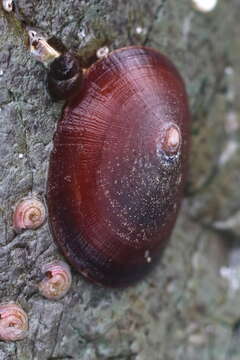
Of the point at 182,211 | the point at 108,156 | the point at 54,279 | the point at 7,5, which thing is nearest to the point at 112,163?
the point at 108,156

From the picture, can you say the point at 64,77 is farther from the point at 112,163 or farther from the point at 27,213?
the point at 27,213

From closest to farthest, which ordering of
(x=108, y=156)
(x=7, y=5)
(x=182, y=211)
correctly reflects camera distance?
1. (x=7, y=5)
2. (x=108, y=156)
3. (x=182, y=211)

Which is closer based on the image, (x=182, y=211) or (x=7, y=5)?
(x=7, y=5)

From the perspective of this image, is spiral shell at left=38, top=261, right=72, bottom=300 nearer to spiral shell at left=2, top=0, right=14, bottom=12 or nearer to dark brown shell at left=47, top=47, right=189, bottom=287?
dark brown shell at left=47, top=47, right=189, bottom=287

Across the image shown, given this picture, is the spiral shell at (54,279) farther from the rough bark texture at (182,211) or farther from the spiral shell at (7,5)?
the spiral shell at (7,5)

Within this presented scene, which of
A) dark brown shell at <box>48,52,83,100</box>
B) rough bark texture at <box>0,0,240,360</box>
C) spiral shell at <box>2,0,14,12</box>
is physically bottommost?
rough bark texture at <box>0,0,240,360</box>

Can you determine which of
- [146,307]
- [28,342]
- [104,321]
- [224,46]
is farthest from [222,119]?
[28,342]

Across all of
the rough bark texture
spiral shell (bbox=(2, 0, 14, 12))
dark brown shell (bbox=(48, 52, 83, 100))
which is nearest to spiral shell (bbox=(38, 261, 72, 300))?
the rough bark texture
